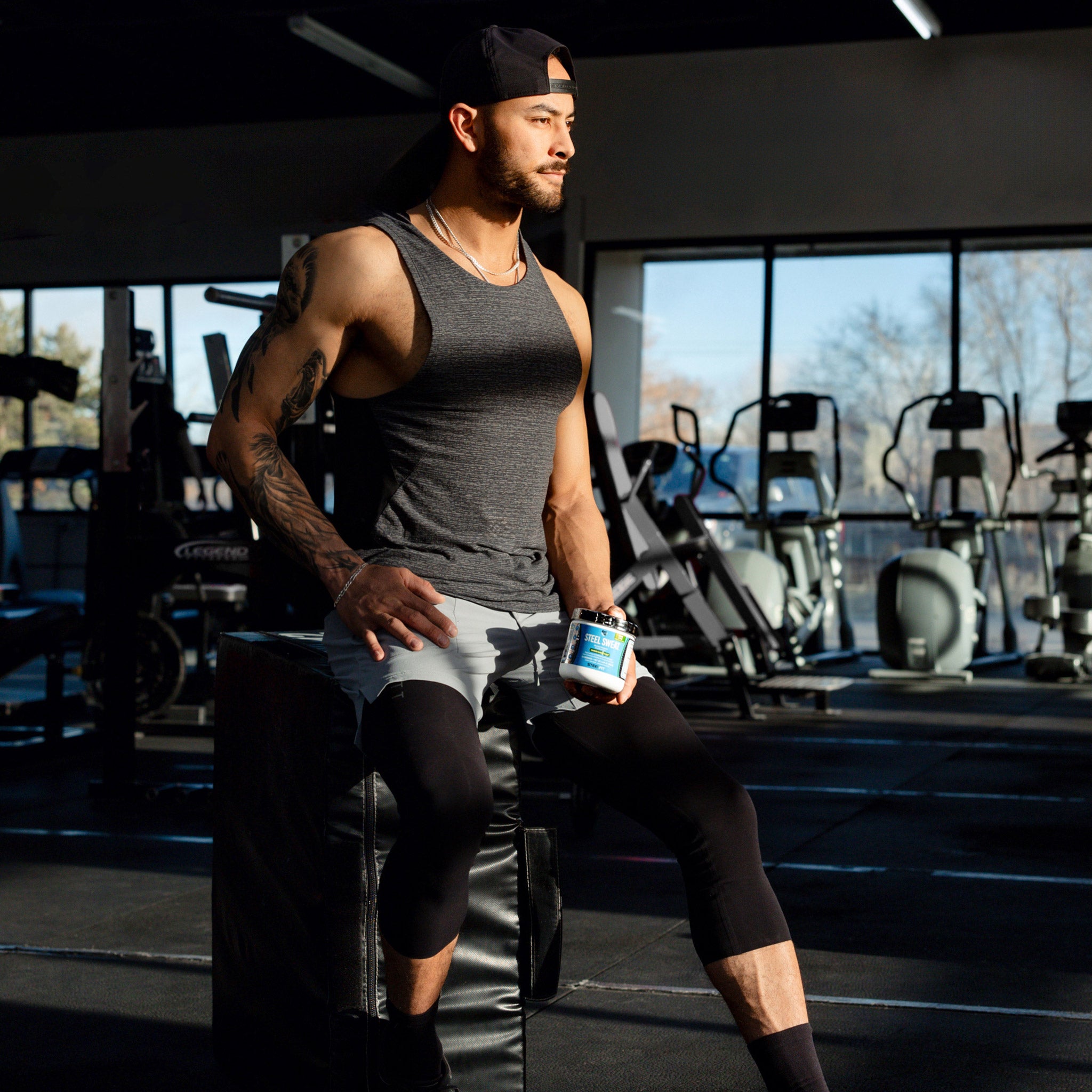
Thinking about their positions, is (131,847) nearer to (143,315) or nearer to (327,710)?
(327,710)

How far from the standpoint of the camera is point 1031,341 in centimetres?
929

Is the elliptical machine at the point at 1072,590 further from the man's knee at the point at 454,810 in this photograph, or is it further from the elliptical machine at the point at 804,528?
the man's knee at the point at 454,810

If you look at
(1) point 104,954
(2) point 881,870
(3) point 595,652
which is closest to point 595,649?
(3) point 595,652

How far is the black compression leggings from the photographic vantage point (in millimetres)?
1384

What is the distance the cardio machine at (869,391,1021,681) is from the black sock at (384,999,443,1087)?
6080 millimetres

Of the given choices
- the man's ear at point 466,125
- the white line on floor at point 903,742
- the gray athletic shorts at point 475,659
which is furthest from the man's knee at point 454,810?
the white line on floor at point 903,742

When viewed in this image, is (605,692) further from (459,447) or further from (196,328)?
(196,328)

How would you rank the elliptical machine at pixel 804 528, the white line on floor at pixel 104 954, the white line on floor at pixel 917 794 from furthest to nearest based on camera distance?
1. the elliptical machine at pixel 804 528
2. the white line on floor at pixel 917 794
3. the white line on floor at pixel 104 954

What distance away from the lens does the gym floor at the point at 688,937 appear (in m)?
1.97

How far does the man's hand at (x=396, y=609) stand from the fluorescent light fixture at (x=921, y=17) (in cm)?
755

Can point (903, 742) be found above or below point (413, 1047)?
below

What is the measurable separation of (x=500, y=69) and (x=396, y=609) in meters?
0.61

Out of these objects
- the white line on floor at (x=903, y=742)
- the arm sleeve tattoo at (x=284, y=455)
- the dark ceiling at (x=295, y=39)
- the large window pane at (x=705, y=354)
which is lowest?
the white line on floor at (x=903, y=742)

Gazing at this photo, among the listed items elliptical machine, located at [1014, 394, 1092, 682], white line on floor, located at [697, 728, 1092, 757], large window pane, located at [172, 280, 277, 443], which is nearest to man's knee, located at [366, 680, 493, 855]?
white line on floor, located at [697, 728, 1092, 757]
